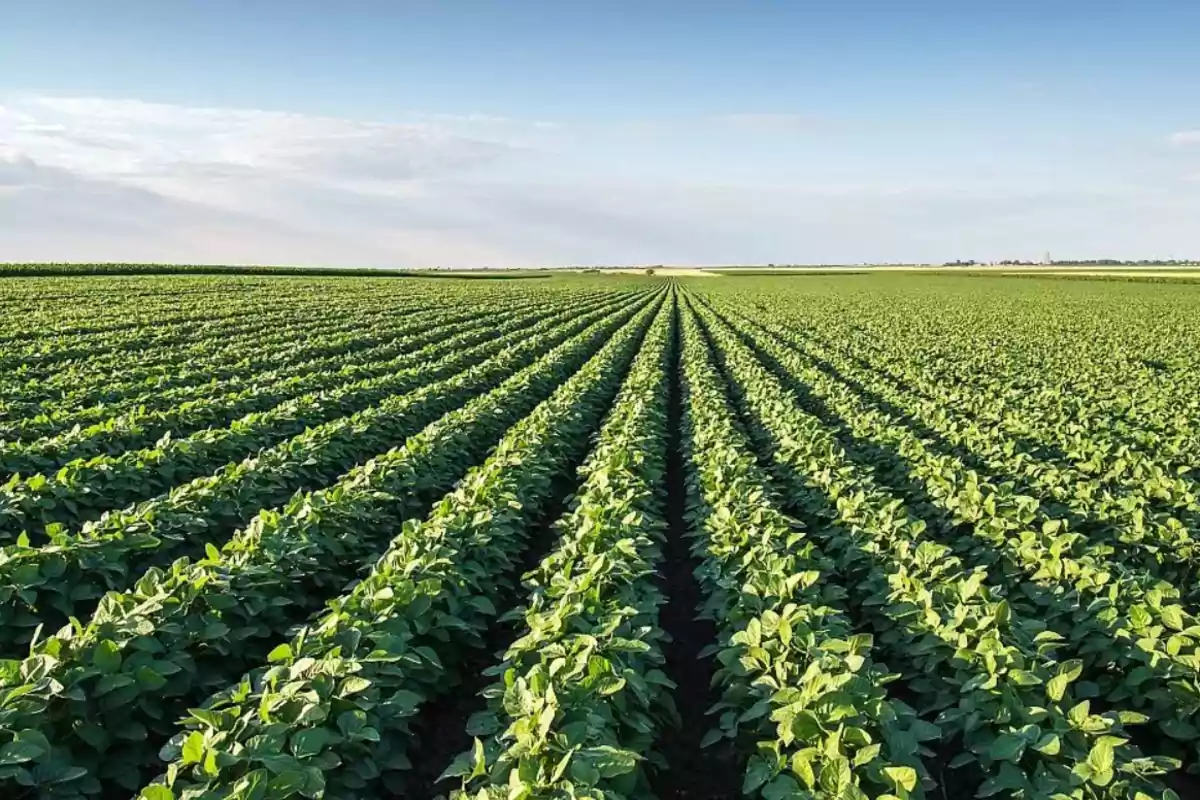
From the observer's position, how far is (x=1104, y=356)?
23547mm

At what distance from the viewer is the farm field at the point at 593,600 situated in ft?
12.4

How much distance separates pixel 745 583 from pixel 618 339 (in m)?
21.1

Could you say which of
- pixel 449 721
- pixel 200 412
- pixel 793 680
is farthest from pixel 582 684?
pixel 200 412

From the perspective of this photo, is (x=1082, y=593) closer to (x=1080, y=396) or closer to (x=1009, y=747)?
(x=1009, y=747)

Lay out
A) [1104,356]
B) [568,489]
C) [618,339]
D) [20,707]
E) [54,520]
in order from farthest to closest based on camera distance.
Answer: [618,339], [1104,356], [568,489], [54,520], [20,707]

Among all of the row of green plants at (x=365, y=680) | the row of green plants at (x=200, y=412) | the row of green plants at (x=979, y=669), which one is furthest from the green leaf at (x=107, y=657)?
the row of green plants at (x=200, y=412)

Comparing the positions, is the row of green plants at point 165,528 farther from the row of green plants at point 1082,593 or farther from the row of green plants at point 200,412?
the row of green plants at point 1082,593

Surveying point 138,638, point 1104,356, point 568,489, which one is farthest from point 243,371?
point 1104,356

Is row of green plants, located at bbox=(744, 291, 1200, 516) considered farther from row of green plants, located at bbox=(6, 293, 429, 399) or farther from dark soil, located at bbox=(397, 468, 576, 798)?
row of green plants, located at bbox=(6, 293, 429, 399)

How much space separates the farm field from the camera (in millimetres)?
3779

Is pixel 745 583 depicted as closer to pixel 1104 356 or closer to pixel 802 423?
pixel 802 423

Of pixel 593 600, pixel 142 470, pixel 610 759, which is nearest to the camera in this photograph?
pixel 610 759

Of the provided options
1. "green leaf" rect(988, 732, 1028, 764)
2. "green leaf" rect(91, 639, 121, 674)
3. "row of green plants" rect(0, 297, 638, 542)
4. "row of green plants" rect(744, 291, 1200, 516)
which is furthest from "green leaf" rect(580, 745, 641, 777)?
"row of green plants" rect(744, 291, 1200, 516)

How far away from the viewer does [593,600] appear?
5.10 meters
